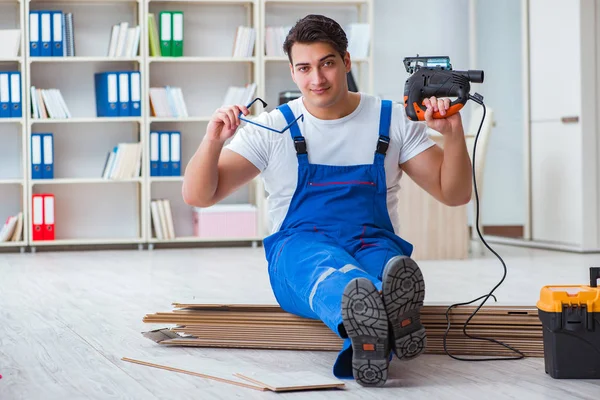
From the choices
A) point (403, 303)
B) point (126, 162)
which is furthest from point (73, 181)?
point (403, 303)

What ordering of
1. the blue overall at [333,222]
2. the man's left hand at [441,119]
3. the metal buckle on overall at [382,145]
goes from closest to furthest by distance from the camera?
the man's left hand at [441,119]
the blue overall at [333,222]
the metal buckle on overall at [382,145]

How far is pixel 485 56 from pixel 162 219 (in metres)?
2.51

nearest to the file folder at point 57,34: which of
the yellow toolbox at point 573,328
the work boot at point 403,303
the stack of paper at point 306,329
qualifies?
the stack of paper at point 306,329

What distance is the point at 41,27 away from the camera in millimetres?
5770

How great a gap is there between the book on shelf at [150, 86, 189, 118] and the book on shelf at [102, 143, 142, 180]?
0.26 m

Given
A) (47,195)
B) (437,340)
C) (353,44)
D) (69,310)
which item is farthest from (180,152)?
(437,340)

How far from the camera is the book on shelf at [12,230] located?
5777 mm

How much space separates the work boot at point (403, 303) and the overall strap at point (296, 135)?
1.80 feet

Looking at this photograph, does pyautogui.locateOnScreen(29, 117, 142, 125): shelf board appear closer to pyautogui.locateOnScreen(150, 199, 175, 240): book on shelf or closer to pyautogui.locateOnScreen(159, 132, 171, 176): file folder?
pyautogui.locateOnScreen(159, 132, 171, 176): file folder

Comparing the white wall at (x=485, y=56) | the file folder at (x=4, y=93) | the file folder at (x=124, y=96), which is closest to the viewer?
the file folder at (x=4, y=93)

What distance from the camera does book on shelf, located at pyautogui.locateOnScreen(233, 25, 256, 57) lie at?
19.6 ft

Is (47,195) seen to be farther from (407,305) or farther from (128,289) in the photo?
(407,305)

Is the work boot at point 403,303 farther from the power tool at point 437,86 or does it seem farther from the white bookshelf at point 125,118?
the white bookshelf at point 125,118

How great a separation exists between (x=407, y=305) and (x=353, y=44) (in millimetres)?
4251
